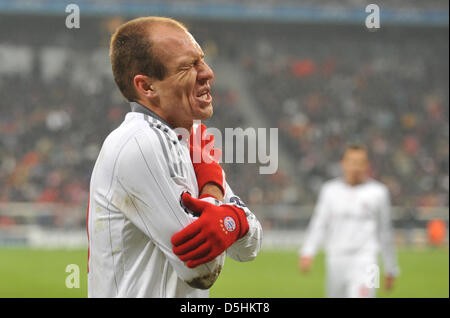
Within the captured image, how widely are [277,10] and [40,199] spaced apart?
14320 millimetres

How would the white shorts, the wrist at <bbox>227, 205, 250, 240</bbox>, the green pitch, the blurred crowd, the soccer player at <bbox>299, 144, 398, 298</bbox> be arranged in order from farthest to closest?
the blurred crowd < the green pitch < the soccer player at <bbox>299, 144, 398, 298</bbox> < the white shorts < the wrist at <bbox>227, 205, 250, 240</bbox>

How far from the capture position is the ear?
2.70 meters

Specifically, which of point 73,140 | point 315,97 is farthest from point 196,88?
point 315,97

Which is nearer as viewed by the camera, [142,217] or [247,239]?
[142,217]

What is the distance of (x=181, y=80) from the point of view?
270 centimetres

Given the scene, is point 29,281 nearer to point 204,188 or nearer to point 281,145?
point 204,188

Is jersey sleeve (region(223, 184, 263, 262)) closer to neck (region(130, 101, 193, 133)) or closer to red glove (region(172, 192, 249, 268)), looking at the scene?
red glove (region(172, 192, 249, 268))

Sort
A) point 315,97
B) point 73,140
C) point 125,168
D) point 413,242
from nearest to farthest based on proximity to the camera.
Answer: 1. point 125,168
2. point 413,242
3. point 73,140
4. point 315,97

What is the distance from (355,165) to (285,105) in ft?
67.2

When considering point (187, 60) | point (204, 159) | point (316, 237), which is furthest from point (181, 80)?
point (316, 237)

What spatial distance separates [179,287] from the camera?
262 cm
